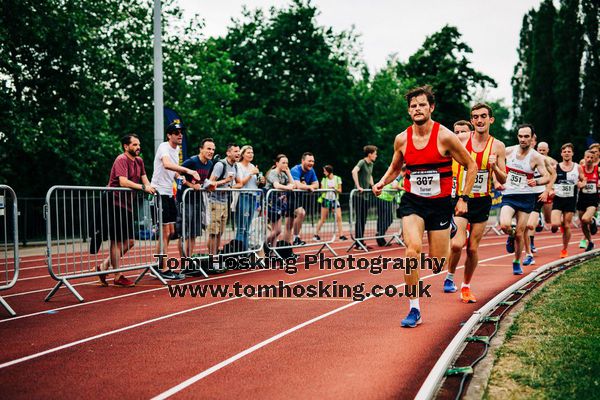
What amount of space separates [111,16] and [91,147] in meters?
8.67

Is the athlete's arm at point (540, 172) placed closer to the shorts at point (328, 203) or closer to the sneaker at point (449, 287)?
the sneaker at point (449, 287)

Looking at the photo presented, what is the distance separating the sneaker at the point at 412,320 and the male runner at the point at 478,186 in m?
1.47

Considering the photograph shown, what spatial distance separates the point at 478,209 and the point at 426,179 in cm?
184

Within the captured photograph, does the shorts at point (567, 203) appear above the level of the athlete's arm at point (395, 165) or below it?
below

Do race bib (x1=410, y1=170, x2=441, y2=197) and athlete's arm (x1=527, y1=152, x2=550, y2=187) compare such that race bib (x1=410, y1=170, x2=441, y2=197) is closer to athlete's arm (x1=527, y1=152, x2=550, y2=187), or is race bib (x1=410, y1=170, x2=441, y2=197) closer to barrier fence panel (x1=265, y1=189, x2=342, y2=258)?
athlete's arm (x1=527, y1=152, x2=550, y2=187)

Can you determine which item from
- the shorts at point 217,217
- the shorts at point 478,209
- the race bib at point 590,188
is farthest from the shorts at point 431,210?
the race bib at point 590,188

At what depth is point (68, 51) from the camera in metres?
22.4

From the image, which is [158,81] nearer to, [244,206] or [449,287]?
[244,206]

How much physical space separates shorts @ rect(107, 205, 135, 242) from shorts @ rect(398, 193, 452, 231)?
14.7 ft

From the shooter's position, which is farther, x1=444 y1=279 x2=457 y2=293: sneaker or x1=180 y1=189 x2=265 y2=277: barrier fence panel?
x1=180 y1=189 x2=265 y2=277: barrier fence panel

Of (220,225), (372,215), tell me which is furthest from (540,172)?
(372,215)

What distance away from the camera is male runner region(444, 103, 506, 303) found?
7.62 meters

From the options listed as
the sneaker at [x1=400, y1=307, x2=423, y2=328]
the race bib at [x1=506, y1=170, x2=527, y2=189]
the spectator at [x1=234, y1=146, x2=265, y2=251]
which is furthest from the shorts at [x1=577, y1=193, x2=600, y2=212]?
the sneaker at [x1=400, y1=307, x2=423, y2=328]

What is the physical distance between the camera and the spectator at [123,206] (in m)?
9.08
